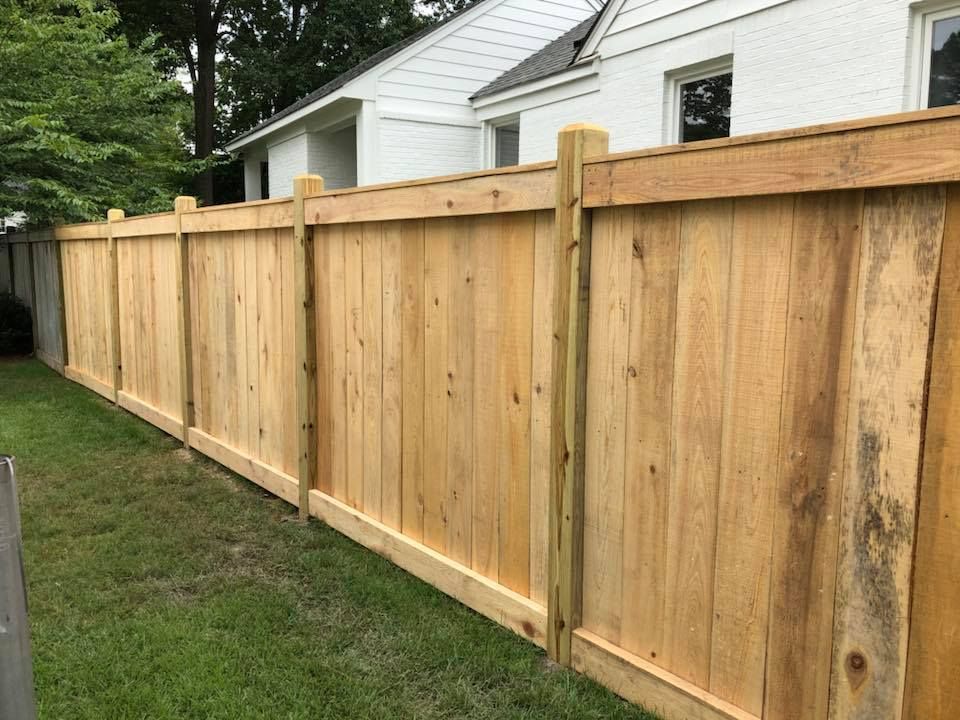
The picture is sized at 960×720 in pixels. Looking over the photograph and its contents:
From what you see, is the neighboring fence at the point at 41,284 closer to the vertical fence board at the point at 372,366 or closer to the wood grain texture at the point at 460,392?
the vertical fence board at the point at 372,366

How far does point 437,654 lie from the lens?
10.2 feet

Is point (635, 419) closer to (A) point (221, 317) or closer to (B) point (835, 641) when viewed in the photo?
(B) point (835, 641)

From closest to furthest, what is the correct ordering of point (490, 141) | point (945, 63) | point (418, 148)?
point (945, 63) < point (490, 141) < point (418, 148)

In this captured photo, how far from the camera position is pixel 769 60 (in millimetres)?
6793

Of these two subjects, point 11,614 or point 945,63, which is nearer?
point 11,614

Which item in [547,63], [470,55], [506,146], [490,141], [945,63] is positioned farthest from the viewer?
[470,55]

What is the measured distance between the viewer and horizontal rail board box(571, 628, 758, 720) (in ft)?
8.12

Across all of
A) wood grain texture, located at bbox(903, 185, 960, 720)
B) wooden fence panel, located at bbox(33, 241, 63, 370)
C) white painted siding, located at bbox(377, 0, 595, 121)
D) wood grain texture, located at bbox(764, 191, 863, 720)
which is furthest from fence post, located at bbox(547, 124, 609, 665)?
white painted siding, located at bbox(377, 0, 595, 121)

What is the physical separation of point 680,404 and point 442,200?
146 centimetres

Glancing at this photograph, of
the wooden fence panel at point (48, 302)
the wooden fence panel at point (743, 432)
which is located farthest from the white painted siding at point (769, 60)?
the wooden fence panel at point (48, 302)

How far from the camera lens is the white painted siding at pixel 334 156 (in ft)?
48.6

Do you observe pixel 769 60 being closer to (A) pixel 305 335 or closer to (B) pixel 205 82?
(A) pixel 305 335

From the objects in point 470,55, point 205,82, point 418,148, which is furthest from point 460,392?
point 205,82

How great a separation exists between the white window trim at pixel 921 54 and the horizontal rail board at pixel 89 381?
7447 millimetres
